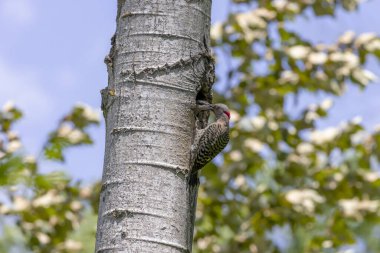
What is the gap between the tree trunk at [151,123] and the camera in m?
2.00

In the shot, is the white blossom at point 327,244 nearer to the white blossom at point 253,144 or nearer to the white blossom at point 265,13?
the white blossom at point 253,144

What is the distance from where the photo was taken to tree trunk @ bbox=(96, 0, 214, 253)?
200cm

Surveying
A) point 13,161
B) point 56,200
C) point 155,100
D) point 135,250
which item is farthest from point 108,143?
point 56,200

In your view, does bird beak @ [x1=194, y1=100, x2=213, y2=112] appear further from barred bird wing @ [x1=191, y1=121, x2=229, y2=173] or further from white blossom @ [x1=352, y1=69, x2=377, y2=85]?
white blossom @ [x1=352, y1=69, x2=377, y2=85]

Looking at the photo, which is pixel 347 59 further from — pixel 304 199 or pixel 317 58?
pixel 304 199

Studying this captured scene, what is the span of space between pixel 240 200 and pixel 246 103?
2.53ft

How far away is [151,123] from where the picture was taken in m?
2.10

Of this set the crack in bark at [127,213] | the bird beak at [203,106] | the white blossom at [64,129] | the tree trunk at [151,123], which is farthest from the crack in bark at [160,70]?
the white blossom at [64,129]

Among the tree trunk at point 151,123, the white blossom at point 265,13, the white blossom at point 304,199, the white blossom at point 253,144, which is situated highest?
the white blossom at point 265,13

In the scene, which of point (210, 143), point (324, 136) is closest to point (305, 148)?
point (324, 136)

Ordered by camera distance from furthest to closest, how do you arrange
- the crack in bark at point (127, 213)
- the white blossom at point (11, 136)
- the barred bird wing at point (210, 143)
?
1. the white blossom at point (11, 136)
2. the barred bird wing at point (210, 143)
3. the crack in bark at point (127, 213)

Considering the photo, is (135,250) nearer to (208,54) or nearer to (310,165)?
(208,54)

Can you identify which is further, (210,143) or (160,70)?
(210,143)

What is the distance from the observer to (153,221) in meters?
1.99
